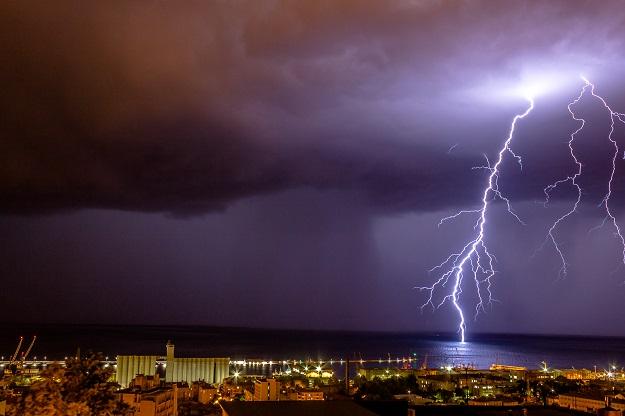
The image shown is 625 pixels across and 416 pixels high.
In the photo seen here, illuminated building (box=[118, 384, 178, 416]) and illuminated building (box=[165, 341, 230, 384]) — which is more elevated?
illuminated building (box=[118, 384, 178, 416])

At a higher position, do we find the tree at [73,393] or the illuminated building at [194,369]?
the tree at [73,393]

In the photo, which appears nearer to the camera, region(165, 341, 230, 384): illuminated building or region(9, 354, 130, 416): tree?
region(9, 354, 130, 416): tree

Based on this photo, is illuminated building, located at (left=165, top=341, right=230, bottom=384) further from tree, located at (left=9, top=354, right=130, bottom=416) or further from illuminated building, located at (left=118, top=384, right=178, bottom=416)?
tree, located at (left=9, top=354, right=130, bottom=416)

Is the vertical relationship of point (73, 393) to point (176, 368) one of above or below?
above

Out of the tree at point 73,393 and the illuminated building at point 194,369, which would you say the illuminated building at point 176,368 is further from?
the tree at point 73,393

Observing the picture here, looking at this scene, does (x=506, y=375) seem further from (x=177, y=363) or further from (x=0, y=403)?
(x=0, y=403)

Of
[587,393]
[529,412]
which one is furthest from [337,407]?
[587,393]

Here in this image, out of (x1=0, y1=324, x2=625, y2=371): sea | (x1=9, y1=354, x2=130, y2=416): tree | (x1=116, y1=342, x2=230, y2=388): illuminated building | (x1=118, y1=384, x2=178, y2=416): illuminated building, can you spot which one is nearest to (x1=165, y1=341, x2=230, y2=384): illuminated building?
(x1=116, y1=342, x2=230, y2=388): illuminated building

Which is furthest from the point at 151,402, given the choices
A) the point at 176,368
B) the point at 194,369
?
the point at 194,369

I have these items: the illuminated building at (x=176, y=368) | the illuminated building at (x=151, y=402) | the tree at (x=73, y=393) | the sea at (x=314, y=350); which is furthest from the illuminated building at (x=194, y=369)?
the tree at (x=73, y=393)

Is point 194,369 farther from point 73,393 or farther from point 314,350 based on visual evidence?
point 314,350
